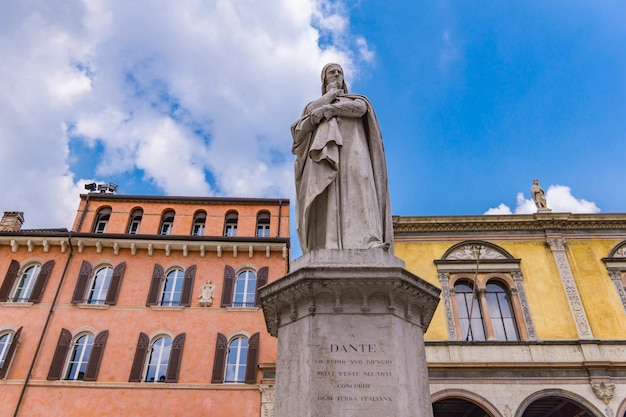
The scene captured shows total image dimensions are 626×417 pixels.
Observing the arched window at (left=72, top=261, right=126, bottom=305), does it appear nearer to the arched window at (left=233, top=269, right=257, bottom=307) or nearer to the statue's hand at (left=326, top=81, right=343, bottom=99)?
the arched window at (left=233, top=269, right=257, bottom=307)

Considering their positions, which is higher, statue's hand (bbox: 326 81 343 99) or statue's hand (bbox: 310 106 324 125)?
statue's hand (bbox: 326 81 343 99)

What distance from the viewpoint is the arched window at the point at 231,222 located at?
2597 cm

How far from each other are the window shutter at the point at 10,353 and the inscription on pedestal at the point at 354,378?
2126cm

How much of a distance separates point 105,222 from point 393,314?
25.1m

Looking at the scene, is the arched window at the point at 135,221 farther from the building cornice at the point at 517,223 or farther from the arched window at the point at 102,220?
the building cornice at the point at 517,223

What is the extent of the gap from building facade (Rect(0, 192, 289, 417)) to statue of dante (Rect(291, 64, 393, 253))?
625 inches

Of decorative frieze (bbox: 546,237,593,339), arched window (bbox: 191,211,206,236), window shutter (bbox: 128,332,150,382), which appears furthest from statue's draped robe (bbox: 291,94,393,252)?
arched window (bbox: 191,211,206,236)

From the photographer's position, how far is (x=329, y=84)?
232 inches

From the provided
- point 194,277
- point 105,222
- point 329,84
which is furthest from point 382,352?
point 105,222

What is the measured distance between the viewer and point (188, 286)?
2239cm

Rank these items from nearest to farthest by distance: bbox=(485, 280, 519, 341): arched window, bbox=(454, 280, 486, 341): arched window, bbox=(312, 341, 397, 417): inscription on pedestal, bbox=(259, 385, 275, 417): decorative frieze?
bbox=(312, 341, 397, 417): inscription on pedestal < bbox=(259, 385, 275, 417): decorative frieze < bbox=(454, 280, 486, 341): arched window < bbox=(485, 280, 519, 341): arched window

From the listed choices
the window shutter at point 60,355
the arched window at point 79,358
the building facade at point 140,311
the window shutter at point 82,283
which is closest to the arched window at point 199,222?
the building facade at point 140,311

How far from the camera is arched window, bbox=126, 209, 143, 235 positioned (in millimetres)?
25656

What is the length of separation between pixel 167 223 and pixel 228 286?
6172 millimetres
